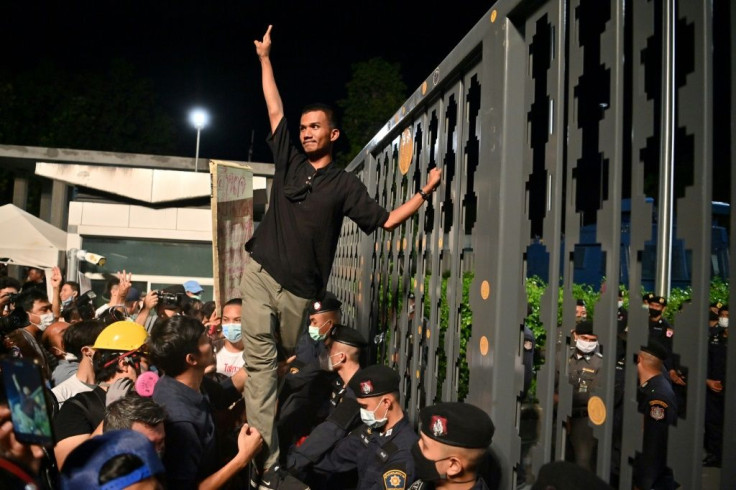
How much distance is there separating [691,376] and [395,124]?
129 inches

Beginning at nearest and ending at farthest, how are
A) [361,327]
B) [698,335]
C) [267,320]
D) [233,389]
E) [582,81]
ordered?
[698,335] < [582,81] < [267,320] < [233,389] < [361,327]

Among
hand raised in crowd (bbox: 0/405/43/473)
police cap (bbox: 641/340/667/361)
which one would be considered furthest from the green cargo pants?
police cap (bbox: 641/340/667/361)

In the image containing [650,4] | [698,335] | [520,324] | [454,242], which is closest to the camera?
[698,335]

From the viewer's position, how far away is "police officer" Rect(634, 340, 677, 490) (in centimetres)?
284

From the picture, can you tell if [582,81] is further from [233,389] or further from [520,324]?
[233,389]

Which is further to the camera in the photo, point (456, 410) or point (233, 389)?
point (233, 389)

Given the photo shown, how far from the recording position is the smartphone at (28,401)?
154 cm

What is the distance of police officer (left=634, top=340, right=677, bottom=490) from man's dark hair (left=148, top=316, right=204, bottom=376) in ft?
7.63

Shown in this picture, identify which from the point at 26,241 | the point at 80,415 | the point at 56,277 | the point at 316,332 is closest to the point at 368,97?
the point at 26,241

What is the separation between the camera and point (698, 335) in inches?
66.1

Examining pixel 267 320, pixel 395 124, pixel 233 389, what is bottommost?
pixel 233 389

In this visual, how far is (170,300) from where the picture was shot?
7230 mm

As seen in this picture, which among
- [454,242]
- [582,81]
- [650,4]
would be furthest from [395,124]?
[650,4]

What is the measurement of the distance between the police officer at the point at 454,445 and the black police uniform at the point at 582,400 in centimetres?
95
